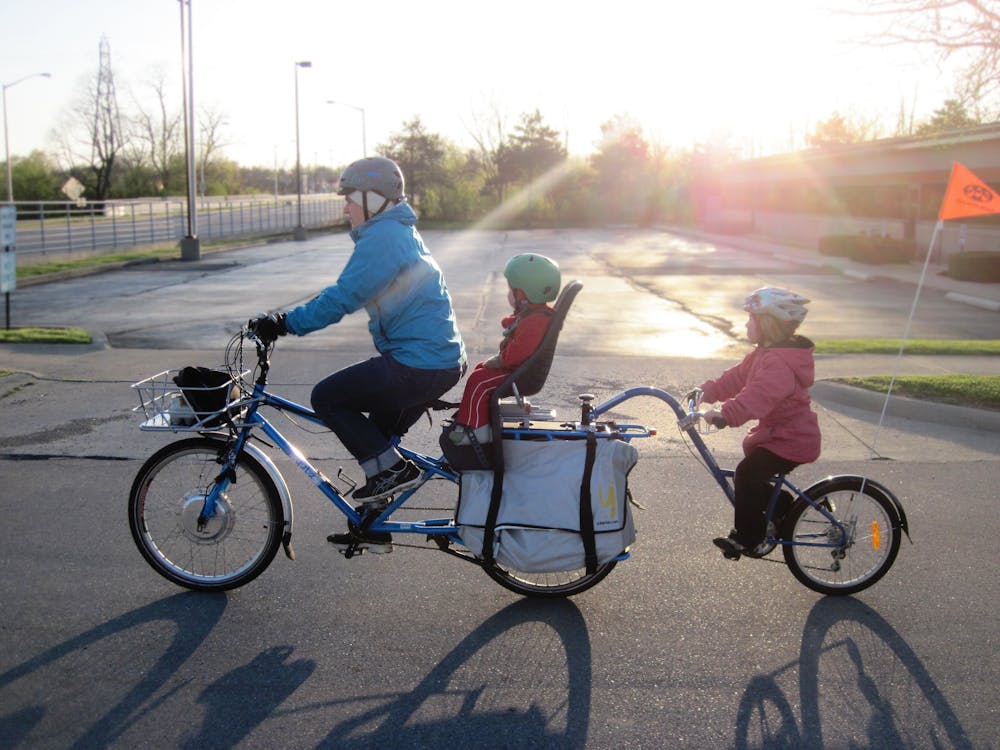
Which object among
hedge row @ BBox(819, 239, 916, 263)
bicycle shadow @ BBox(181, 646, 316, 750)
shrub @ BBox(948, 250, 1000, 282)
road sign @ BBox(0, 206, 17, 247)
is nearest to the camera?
bicycle shadow @ BBox(181, 646, 316, 750)

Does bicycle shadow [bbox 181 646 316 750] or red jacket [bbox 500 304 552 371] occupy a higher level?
red jacket [bbox 500 304 552 371]

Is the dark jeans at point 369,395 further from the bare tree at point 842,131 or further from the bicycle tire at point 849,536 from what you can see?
the bare tree at point 842,131

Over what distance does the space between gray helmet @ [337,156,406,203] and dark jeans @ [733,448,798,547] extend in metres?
2.12

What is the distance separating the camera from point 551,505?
432 centimetres

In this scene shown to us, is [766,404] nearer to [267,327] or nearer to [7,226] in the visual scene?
[267,327]

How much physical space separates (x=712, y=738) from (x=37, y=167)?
76.2 metres

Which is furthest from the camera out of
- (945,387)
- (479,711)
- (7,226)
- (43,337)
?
(7,226)

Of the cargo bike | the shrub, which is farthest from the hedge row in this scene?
the cargo bike

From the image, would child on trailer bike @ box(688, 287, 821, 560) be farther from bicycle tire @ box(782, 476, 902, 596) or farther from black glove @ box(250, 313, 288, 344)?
black glove @ box(250, 313, 288, 344)

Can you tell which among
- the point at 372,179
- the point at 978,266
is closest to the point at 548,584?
the point at 372,179

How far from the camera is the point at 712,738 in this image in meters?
3.48

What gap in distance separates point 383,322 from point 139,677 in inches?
73.0

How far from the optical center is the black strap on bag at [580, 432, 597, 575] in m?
4.28

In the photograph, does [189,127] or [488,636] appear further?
[189,127]
